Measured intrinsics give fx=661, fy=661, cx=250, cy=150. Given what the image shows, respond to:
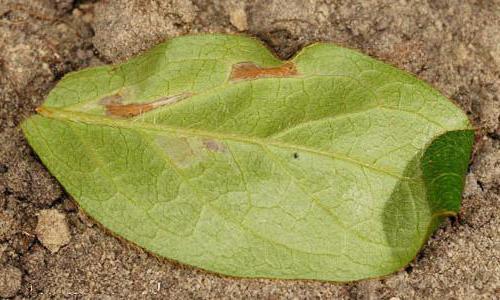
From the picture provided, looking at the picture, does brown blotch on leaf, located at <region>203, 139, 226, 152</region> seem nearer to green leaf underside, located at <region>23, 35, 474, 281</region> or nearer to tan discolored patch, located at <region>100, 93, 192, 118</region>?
green leaf underside, located at <region>23, 35, 474, 281</region>

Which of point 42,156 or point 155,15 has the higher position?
point 155,15

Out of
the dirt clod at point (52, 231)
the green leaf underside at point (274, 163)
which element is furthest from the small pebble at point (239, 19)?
the dirt clod at point (52, 231)

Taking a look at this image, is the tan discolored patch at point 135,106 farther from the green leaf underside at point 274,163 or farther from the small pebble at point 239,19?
the small pebble at point 239,19

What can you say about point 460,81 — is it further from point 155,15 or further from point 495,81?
point 155,15

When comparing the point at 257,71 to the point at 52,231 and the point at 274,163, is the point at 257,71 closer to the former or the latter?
the point at 274,163

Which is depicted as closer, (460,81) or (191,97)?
(191,97)

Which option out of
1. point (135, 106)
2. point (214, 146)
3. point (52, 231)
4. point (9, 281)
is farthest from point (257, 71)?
point (9, 281)

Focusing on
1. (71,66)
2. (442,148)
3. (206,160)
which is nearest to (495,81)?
(442,148)
